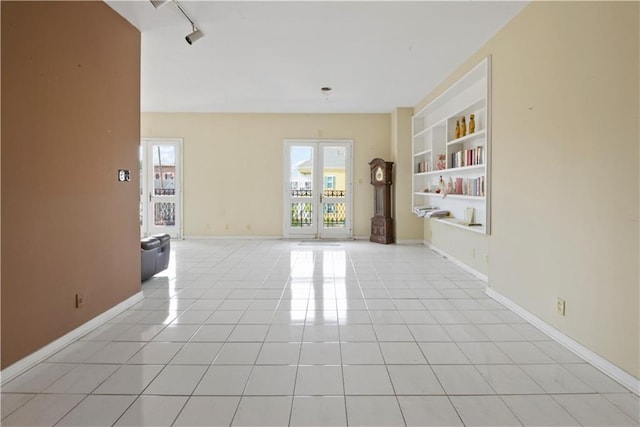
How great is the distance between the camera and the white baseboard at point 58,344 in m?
2.13

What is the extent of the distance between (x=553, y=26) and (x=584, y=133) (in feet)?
3.23

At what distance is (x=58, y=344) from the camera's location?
8.23 ft

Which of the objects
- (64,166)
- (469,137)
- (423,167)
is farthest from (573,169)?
(423,167)

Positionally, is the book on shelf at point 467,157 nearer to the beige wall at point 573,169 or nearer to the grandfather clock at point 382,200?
the beige wall at point 573,169

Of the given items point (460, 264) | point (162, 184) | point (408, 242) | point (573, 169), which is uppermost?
point (162, 184)

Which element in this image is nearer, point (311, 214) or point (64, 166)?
point (64, 166)

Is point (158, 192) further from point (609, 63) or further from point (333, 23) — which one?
point (609, 63)

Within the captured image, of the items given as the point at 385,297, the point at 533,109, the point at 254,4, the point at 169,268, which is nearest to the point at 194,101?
the point at 169,268

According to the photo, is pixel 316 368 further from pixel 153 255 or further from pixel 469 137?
pixel 469 137

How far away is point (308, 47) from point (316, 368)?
11.6 feet

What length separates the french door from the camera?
26.0 feet

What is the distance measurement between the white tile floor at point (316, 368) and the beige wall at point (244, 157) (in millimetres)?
4085

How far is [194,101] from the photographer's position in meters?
6.82

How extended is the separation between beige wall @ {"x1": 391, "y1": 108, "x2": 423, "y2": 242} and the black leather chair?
177 inches
